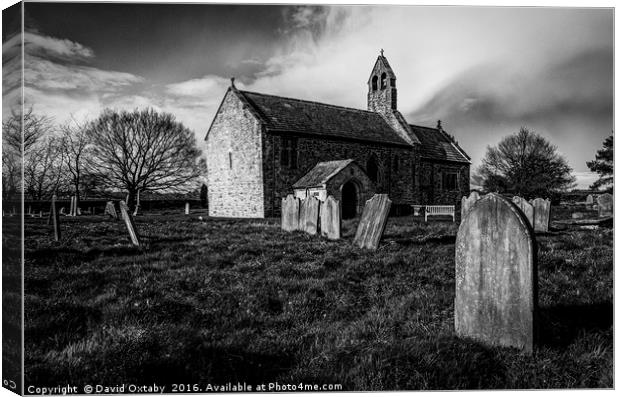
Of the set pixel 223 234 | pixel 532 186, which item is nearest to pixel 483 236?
pixel 532 186

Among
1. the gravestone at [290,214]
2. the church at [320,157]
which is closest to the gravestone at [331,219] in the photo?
the gravestone at [290,214]

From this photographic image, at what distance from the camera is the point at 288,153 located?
1764 centimetres

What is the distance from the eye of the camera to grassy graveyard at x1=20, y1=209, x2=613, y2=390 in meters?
3.00

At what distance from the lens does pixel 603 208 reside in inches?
281

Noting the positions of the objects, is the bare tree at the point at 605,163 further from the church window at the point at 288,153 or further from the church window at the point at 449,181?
the church window at the point at 449,181

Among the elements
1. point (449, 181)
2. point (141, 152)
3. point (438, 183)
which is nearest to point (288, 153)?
point (438, 183)

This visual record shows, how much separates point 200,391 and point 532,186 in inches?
214

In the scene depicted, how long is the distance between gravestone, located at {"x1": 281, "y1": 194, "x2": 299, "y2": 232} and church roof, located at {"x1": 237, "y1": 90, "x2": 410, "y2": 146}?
6.71 meters

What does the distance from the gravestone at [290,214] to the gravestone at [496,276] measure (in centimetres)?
726

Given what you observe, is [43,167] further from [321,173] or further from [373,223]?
[321,173]

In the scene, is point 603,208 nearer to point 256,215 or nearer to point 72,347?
point 72,347

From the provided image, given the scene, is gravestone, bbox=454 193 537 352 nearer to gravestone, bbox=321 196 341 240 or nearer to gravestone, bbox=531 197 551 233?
gravestone, bbox=321 196 341 240

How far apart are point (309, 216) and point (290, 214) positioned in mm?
1007

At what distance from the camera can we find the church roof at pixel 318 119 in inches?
695
